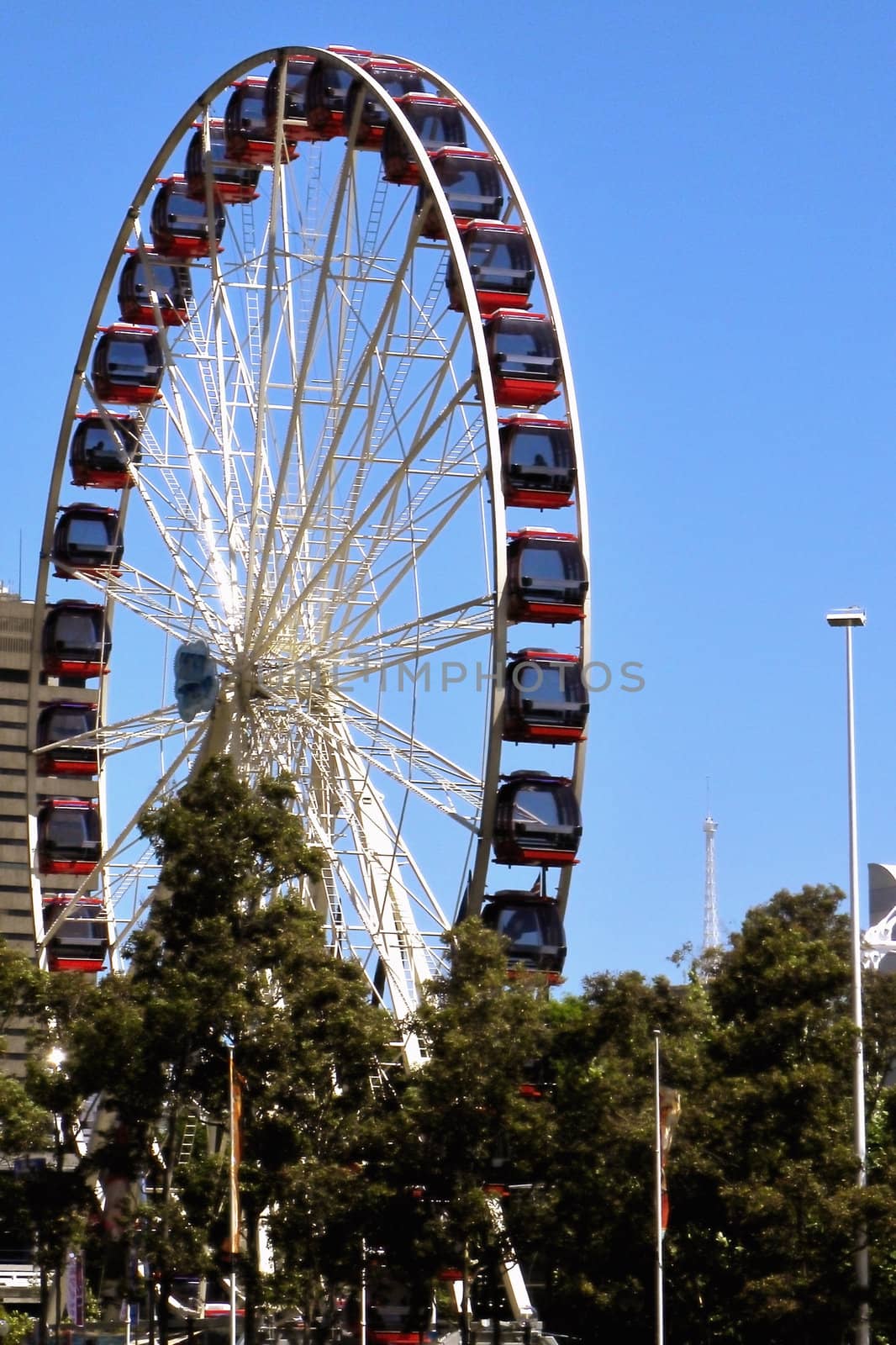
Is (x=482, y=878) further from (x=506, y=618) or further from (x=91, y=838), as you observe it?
(x=91, y=838)

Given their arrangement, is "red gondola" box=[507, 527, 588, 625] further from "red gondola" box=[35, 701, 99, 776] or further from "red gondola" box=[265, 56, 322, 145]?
"red gondola" box=[35, 701, 99, 776]

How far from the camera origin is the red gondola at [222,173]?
57188 millimetres

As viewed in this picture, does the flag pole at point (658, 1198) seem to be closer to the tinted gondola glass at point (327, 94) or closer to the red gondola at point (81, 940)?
the red gondola at point (81, 940)

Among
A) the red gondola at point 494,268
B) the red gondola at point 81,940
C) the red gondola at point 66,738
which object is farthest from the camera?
the red gondola at point 66,738

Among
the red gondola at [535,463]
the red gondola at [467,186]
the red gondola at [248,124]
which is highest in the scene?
the red gondola at [248,124]

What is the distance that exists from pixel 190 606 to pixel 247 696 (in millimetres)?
2463

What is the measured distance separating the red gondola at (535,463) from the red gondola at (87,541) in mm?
12917

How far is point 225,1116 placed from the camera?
151 feet

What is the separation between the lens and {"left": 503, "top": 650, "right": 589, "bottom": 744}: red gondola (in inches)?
1900

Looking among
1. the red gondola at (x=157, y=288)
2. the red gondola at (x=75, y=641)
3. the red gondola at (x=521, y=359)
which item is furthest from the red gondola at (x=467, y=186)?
the red gondola at (x=75, y=641)

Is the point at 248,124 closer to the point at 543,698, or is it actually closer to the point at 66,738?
the point at 66,738

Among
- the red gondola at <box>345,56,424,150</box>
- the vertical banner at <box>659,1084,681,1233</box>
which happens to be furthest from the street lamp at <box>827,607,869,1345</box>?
the red gondola at <box>345,56,424,150</box>

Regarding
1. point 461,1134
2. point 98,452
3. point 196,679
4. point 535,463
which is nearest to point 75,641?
point 98,452

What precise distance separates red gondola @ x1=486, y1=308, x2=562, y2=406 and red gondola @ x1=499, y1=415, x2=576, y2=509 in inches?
22.5
